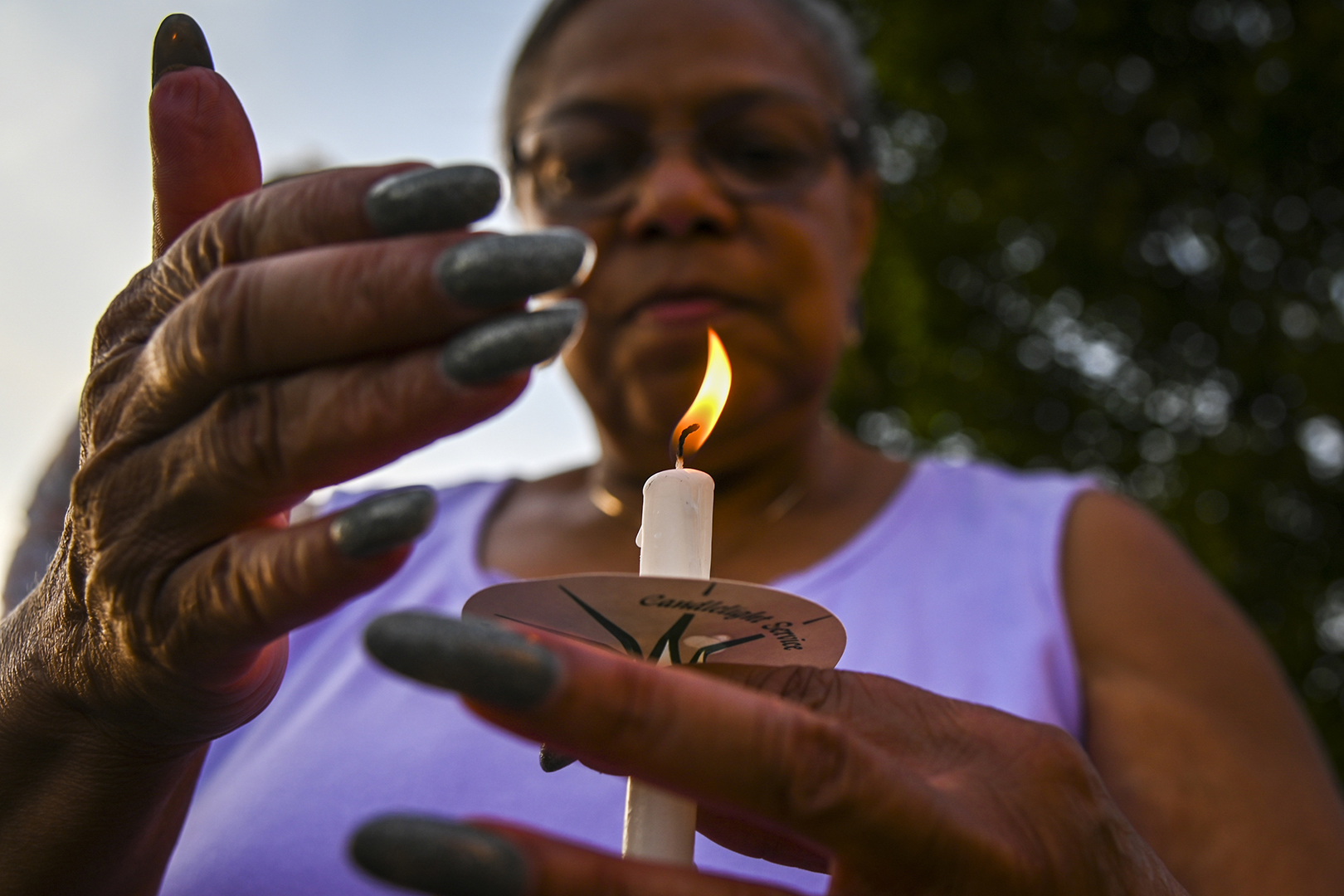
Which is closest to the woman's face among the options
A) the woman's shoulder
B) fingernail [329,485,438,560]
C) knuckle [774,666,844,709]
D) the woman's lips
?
the woman's lips

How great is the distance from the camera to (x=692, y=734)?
81 cm

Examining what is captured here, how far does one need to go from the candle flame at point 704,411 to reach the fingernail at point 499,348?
0.70 feet

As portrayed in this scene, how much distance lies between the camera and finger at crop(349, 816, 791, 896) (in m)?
0.75

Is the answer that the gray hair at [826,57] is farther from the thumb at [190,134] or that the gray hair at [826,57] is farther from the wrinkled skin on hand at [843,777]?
the wrinkled skin on hand at [843,777]

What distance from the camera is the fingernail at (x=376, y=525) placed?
91cm

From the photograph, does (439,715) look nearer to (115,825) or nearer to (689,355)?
(115,825)

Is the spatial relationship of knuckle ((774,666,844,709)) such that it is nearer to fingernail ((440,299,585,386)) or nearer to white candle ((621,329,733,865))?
white candle ((621,329,733,865))

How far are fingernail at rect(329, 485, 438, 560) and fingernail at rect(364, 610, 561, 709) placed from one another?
0.14m

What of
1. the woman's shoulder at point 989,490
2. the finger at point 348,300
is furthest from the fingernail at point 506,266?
the woman's shoulder at point 989,490

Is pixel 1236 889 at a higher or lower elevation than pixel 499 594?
lower

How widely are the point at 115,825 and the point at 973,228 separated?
33.4 feet

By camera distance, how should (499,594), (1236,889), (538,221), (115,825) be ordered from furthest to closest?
1. (538,221)
2. (1236,889)
3. (115,825)
4. (499,594)

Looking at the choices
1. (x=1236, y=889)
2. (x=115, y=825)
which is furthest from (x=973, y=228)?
(x=115, y=825)

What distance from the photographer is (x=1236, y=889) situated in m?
1.75
